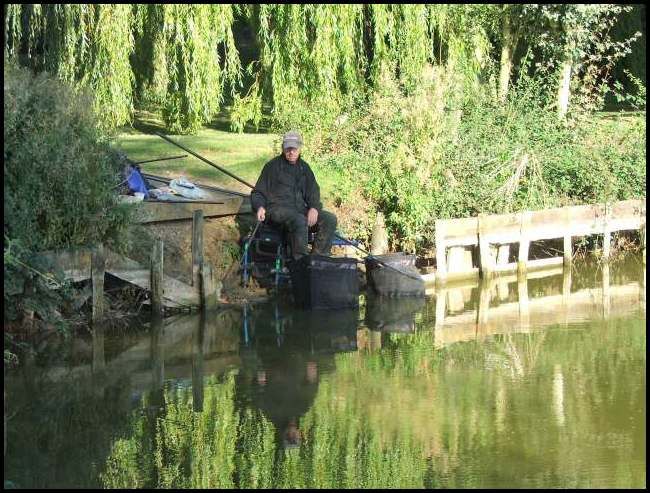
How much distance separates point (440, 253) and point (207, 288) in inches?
144

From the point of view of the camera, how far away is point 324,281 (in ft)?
49.1

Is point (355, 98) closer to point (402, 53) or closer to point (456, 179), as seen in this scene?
point (402, 53)

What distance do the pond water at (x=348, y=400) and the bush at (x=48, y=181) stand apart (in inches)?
38.2

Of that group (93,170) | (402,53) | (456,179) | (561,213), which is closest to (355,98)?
(402,53)

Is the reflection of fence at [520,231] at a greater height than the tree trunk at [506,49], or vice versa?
the tree trunk at [506,49]

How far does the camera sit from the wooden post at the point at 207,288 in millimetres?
14898

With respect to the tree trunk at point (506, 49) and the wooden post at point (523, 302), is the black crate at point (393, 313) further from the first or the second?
the tree trunk at point (506, 49)

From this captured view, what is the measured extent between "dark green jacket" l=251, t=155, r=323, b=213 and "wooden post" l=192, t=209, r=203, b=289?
0.87 meters

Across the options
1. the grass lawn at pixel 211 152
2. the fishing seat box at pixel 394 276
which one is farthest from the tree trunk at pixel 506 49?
the fishing seat box at pixel 394 276

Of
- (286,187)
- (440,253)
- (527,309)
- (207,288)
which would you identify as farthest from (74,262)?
(527,309)

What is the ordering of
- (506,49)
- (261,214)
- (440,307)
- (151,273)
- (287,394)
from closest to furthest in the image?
(287,394), (151,273), (261,214), (440,307), (506,49)

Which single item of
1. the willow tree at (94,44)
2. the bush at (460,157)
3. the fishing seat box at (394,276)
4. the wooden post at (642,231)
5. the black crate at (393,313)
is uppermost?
the willow tree at (94,44)

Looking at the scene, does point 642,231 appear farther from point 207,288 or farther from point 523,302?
point 207,288

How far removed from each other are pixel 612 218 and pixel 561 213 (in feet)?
2.97
